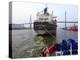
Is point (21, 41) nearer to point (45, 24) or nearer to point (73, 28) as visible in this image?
point (45, 24)

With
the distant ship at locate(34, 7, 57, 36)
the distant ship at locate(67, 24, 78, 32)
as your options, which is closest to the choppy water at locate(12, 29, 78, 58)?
the distant ship at locate(34, 7, 57, 36)

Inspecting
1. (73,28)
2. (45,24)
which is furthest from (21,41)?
(73,28)

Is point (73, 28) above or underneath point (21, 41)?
above

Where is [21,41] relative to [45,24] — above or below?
below

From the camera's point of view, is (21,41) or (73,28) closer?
(21,41)

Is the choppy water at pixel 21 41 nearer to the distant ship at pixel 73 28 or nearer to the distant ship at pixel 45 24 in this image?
the distant ship at pixel 45 24

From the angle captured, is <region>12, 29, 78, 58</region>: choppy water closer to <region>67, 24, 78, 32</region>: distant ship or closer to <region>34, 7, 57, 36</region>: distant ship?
<region>34, 7, 57, 36</region>: distant ship

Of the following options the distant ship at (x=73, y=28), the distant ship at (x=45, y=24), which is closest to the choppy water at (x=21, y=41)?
the distant ship at (x=45, y=24)

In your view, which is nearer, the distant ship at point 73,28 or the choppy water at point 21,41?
the choppy water at point 21,41
